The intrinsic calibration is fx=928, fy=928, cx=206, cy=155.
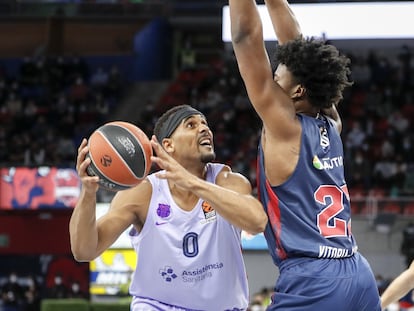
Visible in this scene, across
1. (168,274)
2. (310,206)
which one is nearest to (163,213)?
(168,274)

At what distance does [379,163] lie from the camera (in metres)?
19.8

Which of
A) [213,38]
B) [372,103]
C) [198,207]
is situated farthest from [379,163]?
[198,207]

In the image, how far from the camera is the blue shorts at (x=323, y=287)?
4105 mm

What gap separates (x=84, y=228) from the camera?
15.2ft

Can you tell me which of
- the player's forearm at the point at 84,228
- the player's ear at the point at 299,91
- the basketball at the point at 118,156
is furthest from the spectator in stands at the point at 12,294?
the player's ear at the point at 299,91

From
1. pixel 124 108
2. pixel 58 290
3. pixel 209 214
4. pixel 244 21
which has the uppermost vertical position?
pixel 244 21

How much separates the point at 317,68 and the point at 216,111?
18730 millimetres

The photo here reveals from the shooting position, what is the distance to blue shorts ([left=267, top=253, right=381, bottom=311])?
Answer: 411cm

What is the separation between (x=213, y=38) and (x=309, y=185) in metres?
25.2

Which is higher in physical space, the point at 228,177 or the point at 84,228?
the point at 228,177

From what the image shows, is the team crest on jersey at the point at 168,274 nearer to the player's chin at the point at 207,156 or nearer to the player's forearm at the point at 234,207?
the player's chin at the point at 207,156

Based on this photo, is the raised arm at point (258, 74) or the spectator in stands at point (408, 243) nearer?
the raised arm at point (258, 74)

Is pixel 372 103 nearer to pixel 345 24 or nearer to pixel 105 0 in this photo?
Answer: pixel 345 24

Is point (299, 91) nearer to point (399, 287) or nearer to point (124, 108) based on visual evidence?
point (399, 287)
